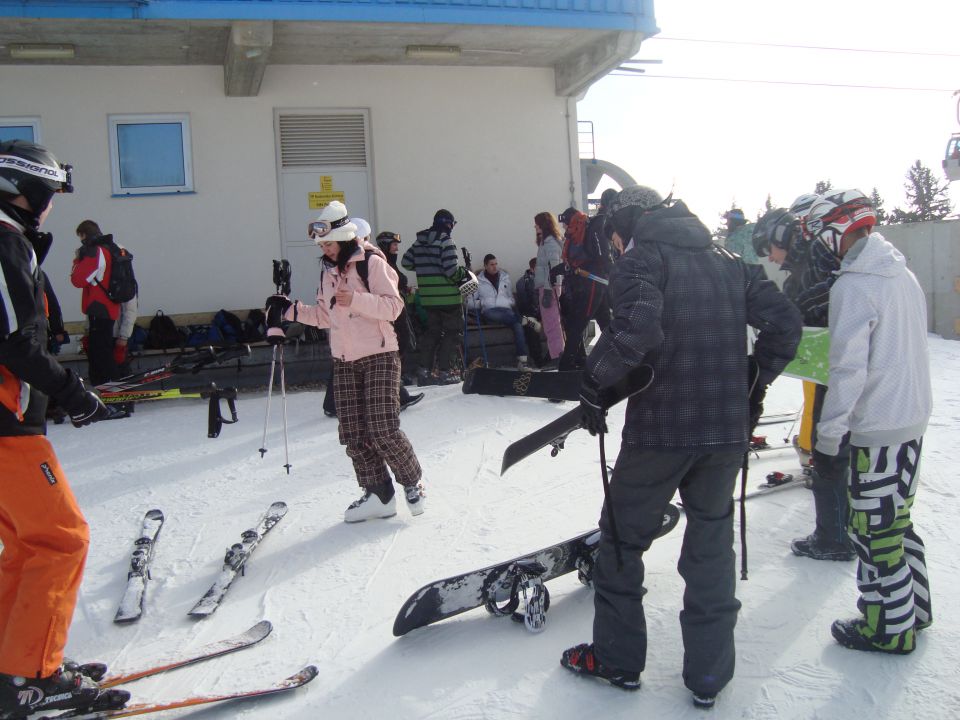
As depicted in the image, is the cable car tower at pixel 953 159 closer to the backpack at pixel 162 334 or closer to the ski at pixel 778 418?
the ski at pixel 778 418

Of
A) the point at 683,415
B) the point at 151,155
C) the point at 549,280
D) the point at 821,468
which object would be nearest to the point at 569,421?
the point at 683,415

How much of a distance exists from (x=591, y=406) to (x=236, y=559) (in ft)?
7.58

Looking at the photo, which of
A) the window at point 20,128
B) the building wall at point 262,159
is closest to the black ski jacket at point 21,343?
the building wall at point 262,159

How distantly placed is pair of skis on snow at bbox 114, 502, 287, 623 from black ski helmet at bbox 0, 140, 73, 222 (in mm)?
1838

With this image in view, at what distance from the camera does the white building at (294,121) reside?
8.87 m

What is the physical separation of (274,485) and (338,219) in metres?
2.02

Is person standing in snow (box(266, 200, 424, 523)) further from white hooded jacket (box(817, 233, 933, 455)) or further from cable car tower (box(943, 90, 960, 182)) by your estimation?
cable car tower (box(943, 90, 960, 182))

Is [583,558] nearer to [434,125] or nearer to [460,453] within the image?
[460,453]

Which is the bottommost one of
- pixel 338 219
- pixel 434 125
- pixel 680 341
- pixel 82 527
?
pixel 82 527

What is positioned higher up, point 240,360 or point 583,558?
point 240,360

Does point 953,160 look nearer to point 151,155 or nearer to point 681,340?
point 151,155

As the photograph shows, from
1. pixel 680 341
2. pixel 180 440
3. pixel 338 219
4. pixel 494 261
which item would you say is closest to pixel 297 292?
pixel 494 261

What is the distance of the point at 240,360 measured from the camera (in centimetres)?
903

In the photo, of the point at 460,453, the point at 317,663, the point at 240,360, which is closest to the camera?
the point at 317,663
